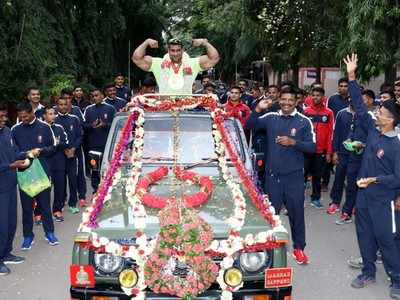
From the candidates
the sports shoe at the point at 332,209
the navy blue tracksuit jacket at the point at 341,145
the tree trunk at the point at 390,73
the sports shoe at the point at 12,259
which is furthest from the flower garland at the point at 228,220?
the tree trunk at the point at 390,73

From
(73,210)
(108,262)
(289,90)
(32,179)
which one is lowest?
(73,210)

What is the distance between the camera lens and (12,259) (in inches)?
256

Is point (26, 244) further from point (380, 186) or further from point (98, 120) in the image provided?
point (380, 186)

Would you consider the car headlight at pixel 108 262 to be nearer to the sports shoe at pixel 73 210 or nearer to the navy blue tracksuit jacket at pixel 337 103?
the sports shoe at pixel 73 210

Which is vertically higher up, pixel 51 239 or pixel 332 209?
pixel 51 239

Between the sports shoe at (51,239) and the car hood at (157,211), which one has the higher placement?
the car hood at (157,211)

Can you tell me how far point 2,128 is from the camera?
6.00 m

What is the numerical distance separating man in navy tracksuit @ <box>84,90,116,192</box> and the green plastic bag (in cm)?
292

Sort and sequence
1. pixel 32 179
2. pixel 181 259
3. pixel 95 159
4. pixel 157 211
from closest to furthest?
pixel 181 259 < pixel 157 211 < pixel 95 159 < pixel 32 179

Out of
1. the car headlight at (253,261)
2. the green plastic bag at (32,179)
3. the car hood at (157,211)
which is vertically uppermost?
the car hood at (157,211)

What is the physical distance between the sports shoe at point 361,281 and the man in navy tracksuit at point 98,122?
5265mm

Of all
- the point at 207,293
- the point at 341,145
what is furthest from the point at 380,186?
the point at 341,145

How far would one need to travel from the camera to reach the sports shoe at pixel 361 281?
5.82 m

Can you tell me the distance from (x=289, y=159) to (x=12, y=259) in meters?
3.42
